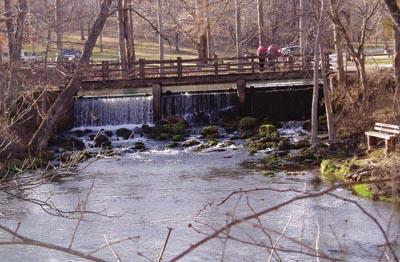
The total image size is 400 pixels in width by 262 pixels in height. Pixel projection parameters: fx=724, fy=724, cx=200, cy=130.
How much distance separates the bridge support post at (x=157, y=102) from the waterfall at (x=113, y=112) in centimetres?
17

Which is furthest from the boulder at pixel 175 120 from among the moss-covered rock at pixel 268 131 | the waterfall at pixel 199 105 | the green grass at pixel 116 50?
the green grass at pixel 116 50

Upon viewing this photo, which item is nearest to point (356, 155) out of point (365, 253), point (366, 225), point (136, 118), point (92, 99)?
point (366, 225)

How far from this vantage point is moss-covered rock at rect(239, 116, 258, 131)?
90.0 ft

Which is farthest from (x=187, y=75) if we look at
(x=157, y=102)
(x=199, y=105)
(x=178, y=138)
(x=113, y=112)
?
(x=178, y=138)

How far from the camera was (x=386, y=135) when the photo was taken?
19094 millimetres

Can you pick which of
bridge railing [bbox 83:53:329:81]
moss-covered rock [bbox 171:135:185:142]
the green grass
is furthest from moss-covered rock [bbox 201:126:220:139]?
the green grass

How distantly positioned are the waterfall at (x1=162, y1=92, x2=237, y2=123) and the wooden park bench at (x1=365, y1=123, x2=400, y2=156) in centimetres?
987

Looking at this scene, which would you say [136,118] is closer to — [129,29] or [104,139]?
[104,139]

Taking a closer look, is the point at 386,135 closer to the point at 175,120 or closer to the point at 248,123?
the point at 248,123

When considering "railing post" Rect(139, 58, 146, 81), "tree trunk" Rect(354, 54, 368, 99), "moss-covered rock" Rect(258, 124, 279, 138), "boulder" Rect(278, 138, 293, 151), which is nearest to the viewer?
"boulder" Rect(278, 138, 293, 151)

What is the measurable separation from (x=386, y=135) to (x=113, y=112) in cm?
1347

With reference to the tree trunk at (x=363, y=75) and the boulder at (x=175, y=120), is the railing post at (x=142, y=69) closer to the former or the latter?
the boulder at (x=175, y=120)

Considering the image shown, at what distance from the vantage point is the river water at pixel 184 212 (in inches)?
465

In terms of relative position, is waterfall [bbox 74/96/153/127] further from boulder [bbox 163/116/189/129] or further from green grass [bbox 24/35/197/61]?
green grass [bbox 24/35/197/61]
